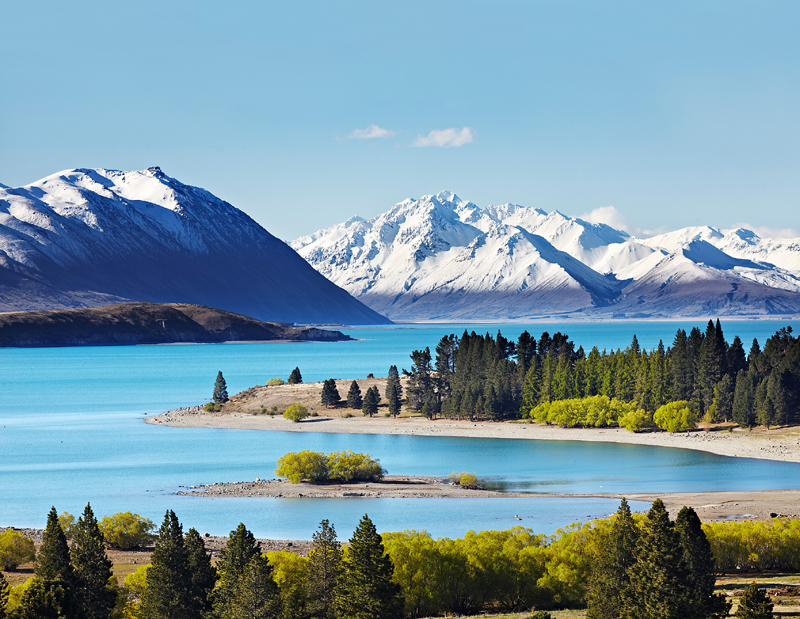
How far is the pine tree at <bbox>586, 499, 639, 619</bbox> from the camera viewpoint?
42.1 m

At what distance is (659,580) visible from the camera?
39.3 meters

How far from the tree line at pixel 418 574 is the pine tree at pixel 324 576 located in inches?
2.7

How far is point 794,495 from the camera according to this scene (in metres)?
82.6

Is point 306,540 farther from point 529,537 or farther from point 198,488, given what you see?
point 198,488

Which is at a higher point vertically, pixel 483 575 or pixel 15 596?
pixel 15 596

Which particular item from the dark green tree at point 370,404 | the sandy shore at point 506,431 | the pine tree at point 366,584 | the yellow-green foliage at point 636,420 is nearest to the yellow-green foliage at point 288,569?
the pine tree at point 366,584

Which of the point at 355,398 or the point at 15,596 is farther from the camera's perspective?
the point at 355,398

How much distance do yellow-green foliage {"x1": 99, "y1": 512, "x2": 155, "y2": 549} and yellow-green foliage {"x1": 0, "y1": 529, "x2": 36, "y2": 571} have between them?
20.8 ft

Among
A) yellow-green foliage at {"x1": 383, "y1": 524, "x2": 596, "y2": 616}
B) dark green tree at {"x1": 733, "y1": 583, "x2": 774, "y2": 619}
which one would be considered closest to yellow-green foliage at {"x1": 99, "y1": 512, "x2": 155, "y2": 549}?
yellow-green foliage at {"x1": 383, "y1": 524, "x2": 596, "y2": 616}

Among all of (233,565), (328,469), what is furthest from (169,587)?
(328,469)

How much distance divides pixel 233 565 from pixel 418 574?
10.5 metres

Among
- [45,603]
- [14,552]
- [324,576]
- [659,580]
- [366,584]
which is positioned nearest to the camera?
[659,580]

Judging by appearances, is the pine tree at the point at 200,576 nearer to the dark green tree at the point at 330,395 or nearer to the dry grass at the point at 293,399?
the dry grass at the point at 293,399

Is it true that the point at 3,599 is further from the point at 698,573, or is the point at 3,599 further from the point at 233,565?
the point at 698,573
